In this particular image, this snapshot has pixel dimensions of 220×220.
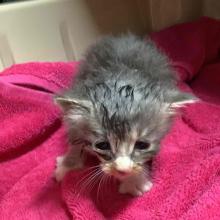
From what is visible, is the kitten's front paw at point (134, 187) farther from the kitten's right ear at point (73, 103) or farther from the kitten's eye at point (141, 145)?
the kitten's right ear at point (73, 103)

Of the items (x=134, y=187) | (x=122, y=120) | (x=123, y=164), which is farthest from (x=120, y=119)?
(x=134, y=187)

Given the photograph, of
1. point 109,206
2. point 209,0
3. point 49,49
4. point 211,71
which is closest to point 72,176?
point 109,206

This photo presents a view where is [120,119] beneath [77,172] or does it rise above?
above

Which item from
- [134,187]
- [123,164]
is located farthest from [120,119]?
[134,187]

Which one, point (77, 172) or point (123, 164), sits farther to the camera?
point (77, 172)

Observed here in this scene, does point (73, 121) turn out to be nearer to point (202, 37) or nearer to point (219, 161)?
point (219, 161)

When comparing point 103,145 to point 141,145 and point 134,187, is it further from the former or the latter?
point 134,187

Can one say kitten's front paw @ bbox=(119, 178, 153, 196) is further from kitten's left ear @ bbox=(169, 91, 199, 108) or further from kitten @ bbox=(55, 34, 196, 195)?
kitten's left ear @ bbox=(169, 91, 199, 108)

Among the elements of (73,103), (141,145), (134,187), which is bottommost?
(134,187)
